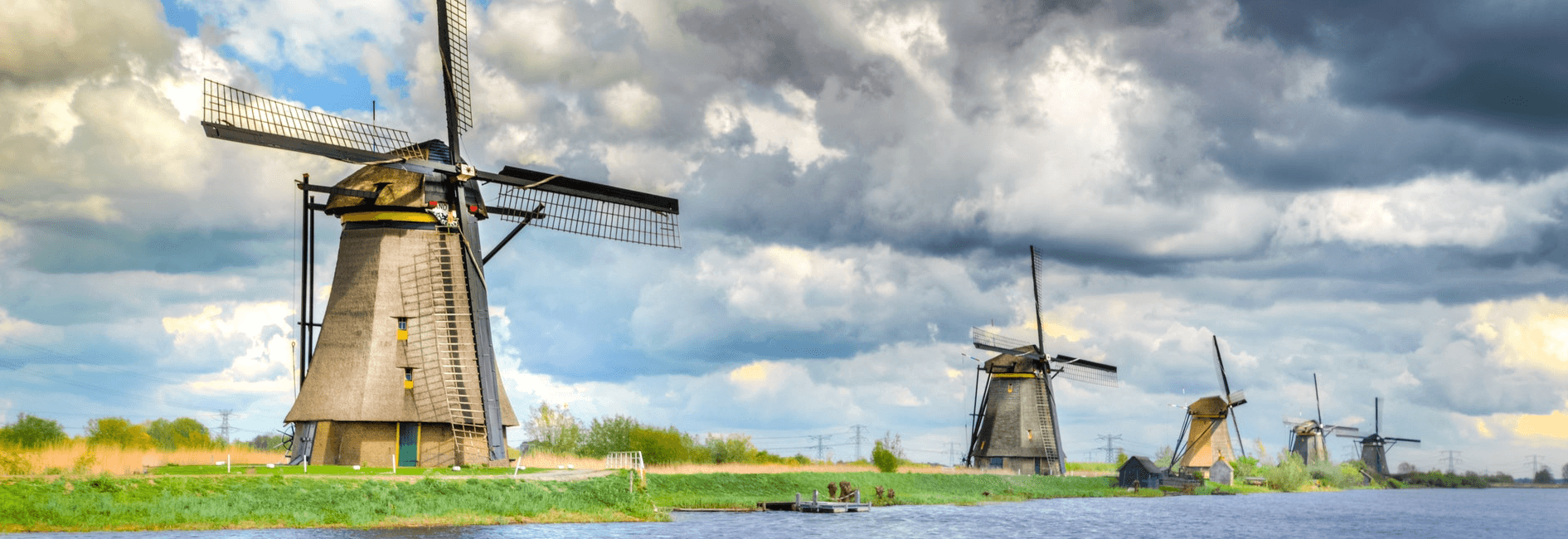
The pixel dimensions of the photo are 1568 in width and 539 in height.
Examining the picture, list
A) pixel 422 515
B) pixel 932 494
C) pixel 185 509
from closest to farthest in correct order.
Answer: pixel 185 509
pixel 422 515
pixel 932 494

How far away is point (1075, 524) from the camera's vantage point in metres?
43.6

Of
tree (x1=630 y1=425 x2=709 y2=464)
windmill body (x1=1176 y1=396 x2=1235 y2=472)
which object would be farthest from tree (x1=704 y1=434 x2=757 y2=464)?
windmill body (x1=1176 y1=396 x2=1235 y2=472)

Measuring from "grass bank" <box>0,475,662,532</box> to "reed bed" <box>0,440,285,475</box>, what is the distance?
1.39 m

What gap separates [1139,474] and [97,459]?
208 feet

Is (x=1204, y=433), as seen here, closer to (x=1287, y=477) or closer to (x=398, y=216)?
(x=1287, y=477)

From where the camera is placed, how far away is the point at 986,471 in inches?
2685

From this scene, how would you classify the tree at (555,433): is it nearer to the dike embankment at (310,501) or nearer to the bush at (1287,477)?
the dike embankment at (310,501)

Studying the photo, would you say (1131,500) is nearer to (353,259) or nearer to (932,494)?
(932,494)

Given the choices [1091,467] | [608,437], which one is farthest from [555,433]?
[1091,467]

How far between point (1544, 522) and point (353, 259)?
60.4 meters

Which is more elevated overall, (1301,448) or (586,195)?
(586,195)

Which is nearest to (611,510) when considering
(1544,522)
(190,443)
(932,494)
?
(190,443)

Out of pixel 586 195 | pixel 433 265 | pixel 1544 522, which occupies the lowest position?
pixel 1544 522

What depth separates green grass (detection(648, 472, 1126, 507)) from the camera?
44438 mm
